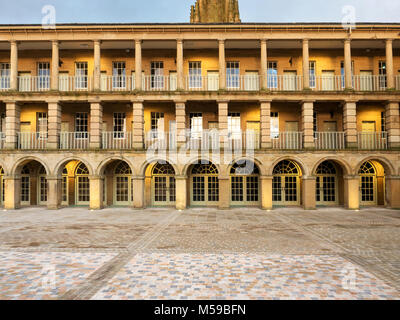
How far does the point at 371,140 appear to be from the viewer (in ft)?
61.8

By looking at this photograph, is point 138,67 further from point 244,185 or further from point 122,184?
point 244,185

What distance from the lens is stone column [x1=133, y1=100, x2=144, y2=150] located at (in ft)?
58.0

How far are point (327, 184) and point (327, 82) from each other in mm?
7741

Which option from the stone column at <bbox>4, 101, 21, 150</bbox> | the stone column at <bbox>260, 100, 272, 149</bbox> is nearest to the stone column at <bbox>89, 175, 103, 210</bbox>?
the stone column at <bbox>4, 101, 21, 150</bbox>

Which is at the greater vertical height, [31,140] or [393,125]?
[393,125]

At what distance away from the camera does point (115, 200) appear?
1988cm

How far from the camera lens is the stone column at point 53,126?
17.6 metres

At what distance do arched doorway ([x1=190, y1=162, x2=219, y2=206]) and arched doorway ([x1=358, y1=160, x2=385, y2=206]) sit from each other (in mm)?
10969

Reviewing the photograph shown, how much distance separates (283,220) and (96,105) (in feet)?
46.3

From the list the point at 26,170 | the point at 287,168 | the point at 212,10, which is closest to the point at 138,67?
the point at 26,170

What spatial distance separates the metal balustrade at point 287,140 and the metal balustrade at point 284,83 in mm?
Result: 3364

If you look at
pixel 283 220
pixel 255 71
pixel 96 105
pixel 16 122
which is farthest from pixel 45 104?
pixel 283 220

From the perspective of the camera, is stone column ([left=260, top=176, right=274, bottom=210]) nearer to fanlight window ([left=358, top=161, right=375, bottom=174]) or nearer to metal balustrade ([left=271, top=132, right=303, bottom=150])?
metal balustrade ([left=271, top=132, right=303, bottom=150])

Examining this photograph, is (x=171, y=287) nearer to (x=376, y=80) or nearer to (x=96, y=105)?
(x=96, y=105)
